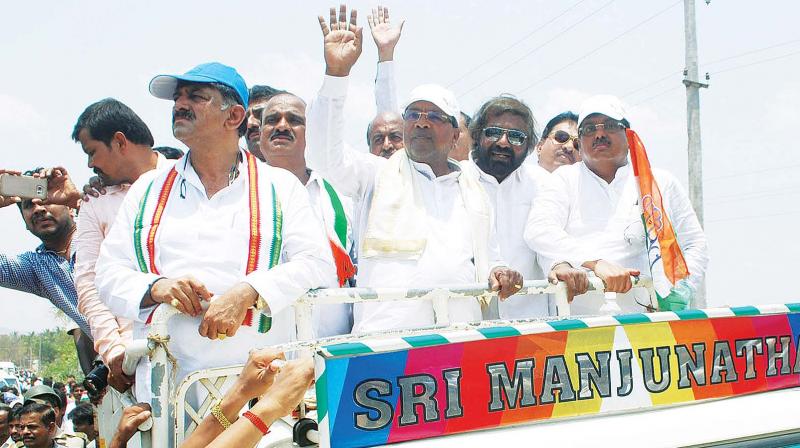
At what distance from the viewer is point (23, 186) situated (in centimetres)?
411

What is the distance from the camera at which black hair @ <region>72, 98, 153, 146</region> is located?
13.2 feet

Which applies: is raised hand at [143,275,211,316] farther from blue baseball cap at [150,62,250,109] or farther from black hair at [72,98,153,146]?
black hair at [72,98,153,146]

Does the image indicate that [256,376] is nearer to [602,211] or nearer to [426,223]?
[426,223]

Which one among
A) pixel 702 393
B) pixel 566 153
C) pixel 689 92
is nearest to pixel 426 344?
pixel 702 393

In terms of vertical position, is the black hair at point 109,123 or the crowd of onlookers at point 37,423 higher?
the black hair at point 109,123

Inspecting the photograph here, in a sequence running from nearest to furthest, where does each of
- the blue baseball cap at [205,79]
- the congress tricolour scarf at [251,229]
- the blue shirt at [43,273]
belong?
the congress tricolour scarf at [251,229]
the blue baseball cap at [205,79]
the blue shirt at [43,273]

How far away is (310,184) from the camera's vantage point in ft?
14.3

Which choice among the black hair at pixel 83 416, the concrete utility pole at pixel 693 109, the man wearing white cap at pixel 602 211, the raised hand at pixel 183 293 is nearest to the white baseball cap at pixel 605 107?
the man wearing white cap at pixel 602 211

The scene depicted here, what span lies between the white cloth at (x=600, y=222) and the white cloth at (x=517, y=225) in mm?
142

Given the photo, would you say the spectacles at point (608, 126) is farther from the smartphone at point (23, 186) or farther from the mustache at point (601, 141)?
the smartphone at point (23, 186)

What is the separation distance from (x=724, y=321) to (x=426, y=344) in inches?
45.9

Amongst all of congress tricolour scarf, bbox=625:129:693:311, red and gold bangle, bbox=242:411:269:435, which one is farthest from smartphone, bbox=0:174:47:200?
congress tricolour scarf, bbox=625:129:693:311

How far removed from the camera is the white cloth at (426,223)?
3.73 meters

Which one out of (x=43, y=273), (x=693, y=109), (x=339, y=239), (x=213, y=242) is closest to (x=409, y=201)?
(x=339, y=239)
